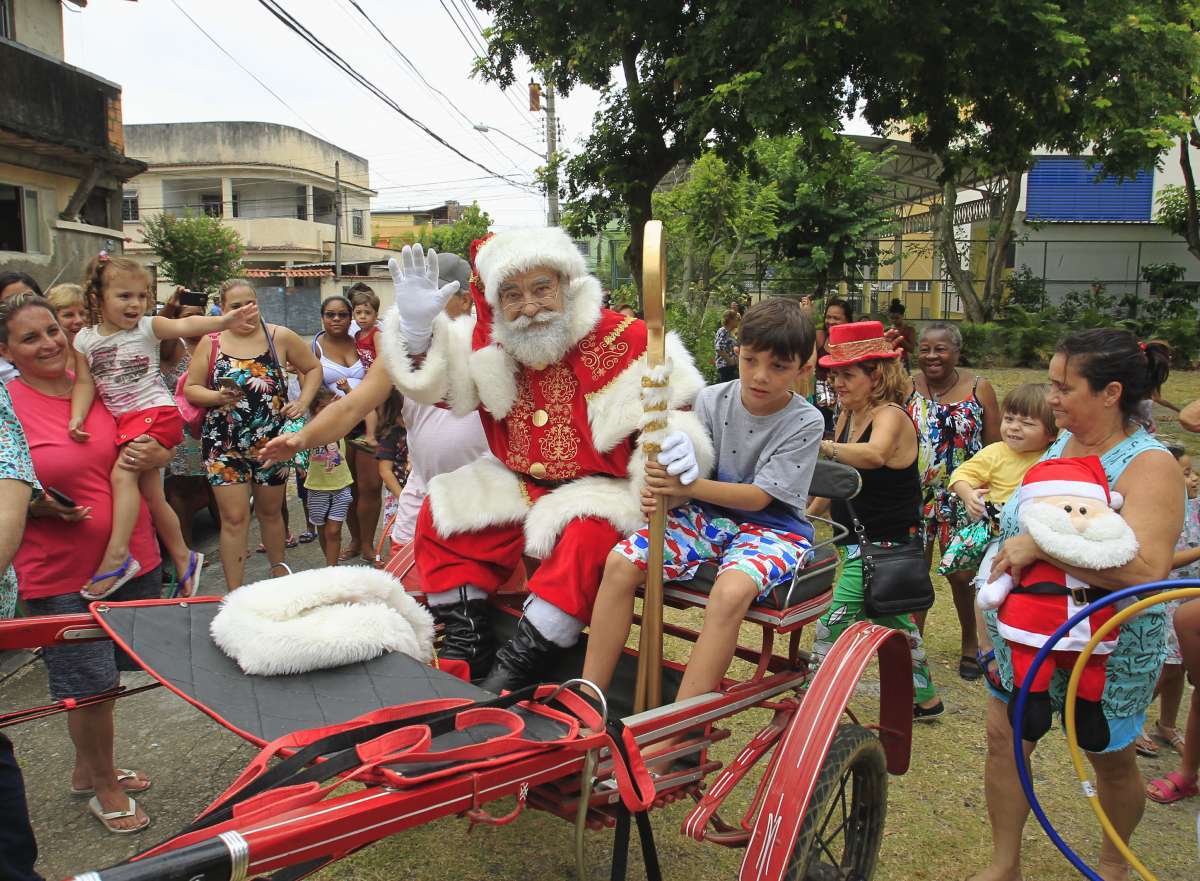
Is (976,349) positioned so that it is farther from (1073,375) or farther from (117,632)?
(117,632)

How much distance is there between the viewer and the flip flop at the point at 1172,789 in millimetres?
3309

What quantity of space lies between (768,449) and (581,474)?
597mm

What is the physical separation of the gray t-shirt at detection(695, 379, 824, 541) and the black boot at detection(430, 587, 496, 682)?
0.84 metres

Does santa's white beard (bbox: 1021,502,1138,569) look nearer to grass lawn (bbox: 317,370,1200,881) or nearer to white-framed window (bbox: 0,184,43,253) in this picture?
grass lawn (bbox: 317,370,1200,881)

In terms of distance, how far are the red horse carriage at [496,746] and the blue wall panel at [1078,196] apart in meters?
26.2

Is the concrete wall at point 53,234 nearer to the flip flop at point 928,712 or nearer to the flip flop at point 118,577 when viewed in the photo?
the flip flop at point 118,577

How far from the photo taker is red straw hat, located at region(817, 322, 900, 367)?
3.78 metres

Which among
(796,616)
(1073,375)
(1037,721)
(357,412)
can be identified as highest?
(1073,375)

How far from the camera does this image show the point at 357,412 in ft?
9.71

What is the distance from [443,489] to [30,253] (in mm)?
14084

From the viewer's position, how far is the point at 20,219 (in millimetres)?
13766

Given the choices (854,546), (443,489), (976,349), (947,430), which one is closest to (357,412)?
(443,489)

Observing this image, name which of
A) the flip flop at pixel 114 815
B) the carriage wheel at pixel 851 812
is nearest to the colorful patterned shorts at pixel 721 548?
the carriage wheel at pixel 851 812

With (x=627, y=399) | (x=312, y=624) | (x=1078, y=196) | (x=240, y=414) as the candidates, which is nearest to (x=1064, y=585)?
(x=627, y=399)
